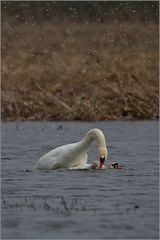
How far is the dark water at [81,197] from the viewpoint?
11.2m

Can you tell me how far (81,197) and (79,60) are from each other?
19.3 meters

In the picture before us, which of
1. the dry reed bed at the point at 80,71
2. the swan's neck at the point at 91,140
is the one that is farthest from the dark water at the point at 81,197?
the dry reed bed at the point at 80,71

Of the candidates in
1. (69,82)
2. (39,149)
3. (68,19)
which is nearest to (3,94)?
(69,82)

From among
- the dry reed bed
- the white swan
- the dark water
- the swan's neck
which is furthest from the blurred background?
the white swan

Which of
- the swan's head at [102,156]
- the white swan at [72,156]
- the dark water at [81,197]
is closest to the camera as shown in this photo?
the dark water at [81,197]

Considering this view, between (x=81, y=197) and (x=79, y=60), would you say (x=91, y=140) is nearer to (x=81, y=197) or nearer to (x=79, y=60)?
(x=81, y=197)

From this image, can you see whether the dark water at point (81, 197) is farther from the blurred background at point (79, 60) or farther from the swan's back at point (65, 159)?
the blurred background at point (79, 60)

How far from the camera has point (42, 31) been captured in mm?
38906

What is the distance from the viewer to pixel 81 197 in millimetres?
13688

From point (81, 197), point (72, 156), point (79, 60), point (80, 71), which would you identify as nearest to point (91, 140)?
point (72, 156)

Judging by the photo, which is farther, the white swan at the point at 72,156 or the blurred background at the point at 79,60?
the blurred background at the point at 79,60

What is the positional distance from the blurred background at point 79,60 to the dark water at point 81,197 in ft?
19.9

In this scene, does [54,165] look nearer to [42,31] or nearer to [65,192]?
[65,192]

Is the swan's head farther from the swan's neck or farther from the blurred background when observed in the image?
the blurred background
